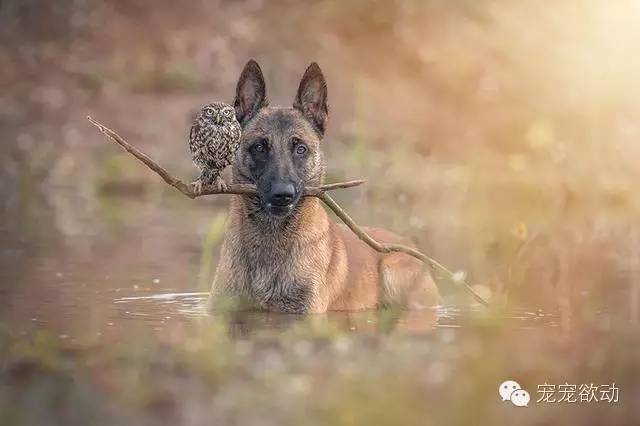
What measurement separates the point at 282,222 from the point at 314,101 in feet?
1.45

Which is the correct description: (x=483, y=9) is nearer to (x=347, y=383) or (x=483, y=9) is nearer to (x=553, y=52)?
(x=553, y=52)

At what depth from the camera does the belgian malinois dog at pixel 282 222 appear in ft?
13.4

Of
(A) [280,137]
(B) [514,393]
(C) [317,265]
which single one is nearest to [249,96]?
(A) [280,137]

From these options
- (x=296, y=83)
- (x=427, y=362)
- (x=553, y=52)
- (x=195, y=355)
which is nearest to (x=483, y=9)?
(x=553, y=52)

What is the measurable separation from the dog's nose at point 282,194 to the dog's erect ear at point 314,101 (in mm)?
348

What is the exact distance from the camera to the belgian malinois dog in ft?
13.4

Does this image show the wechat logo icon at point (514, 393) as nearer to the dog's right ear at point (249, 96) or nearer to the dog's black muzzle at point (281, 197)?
the dog's black muzzle at point (281, 197)

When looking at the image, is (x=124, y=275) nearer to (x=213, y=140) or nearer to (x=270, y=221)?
(x=270, y=221)

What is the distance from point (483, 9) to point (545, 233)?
36.6 inches

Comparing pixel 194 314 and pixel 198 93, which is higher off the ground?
pixel 198 93

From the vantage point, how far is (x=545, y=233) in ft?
15.8

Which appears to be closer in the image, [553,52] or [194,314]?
[194,314]

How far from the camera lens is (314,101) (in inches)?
166

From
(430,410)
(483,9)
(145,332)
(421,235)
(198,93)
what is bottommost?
(430,410)
